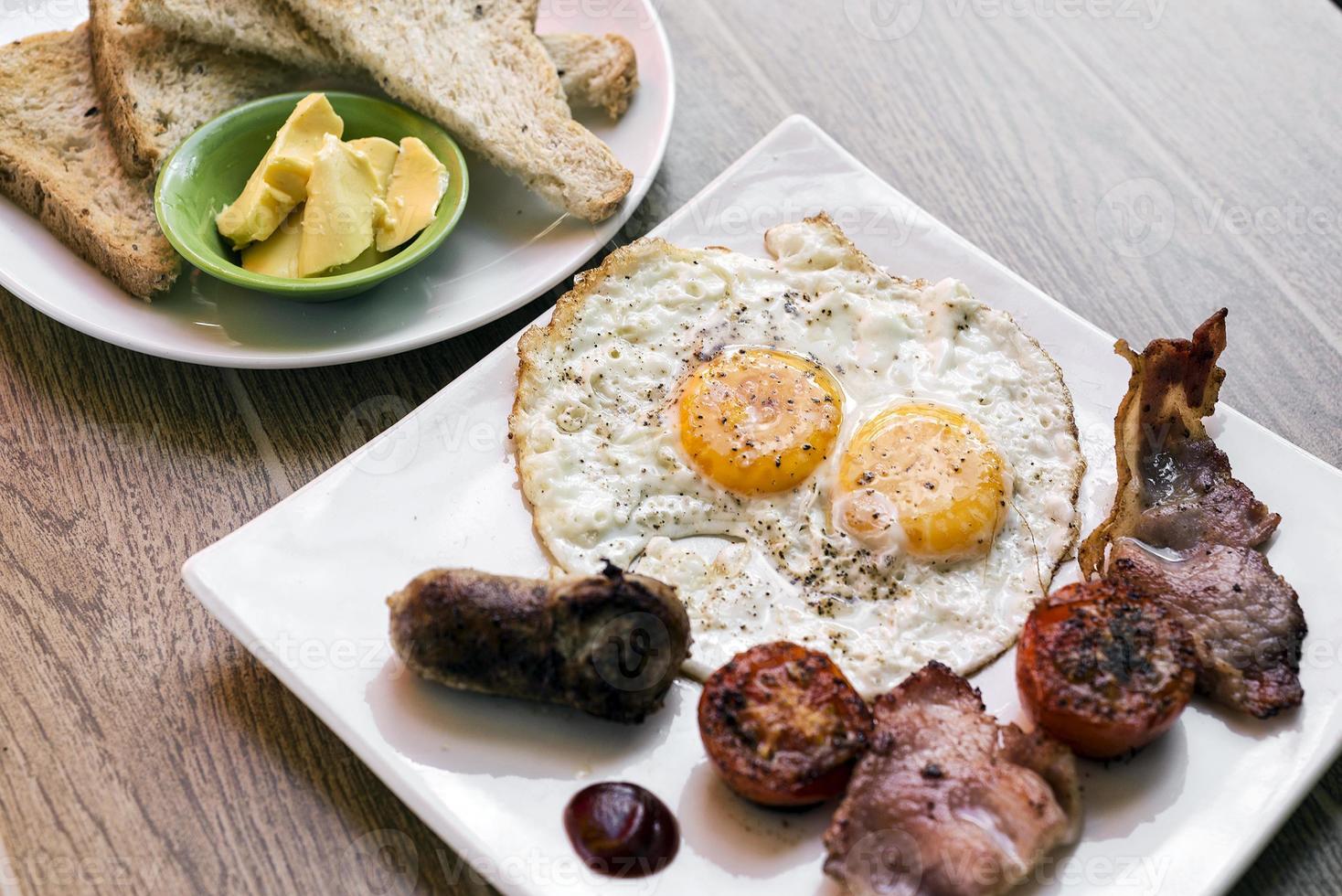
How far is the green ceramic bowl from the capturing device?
2.79 metres

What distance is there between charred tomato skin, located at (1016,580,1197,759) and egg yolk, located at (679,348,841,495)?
65cm

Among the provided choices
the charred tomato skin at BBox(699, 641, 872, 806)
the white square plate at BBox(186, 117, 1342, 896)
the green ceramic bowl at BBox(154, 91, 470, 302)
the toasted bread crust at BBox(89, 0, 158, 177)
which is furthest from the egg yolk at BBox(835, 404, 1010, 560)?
the toasted bread crust at BBox(89, 0, 158, 177)

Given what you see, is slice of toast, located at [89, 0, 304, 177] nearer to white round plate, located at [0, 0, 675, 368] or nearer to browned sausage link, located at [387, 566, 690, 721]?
white round plate, located at [0, 0, 675, 368]

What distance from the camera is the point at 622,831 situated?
2029mm

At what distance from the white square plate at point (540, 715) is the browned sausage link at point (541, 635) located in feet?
0.38

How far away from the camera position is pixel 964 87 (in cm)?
390

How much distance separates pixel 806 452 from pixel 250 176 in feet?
5.61

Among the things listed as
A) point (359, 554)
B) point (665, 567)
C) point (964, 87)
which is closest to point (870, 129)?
point (964, 87)

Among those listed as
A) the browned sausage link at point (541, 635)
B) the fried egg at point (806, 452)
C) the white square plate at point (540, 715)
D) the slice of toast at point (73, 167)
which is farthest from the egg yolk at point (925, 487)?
the slice of toast at point (73, 167)

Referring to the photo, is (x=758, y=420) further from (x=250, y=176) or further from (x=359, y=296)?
(x=250, y=176)

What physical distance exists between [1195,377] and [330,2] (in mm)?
2435

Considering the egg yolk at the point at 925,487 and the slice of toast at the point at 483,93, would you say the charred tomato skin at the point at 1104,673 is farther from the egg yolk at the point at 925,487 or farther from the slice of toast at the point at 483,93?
the slice of toast at the point at 483,93

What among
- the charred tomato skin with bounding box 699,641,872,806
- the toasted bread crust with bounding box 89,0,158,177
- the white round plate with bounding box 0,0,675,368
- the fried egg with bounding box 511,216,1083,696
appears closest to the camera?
the charred tomato skin with bounding box 699,641,872,806

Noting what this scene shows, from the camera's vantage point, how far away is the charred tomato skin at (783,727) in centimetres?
200
